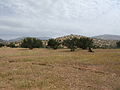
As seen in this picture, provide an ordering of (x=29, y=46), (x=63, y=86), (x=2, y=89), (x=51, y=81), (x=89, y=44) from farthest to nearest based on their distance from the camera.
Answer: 1. (x=29, y=46)
2. (x=89, y=44)
3. (x=51, y=81)
4. (x=63, y=86)
5. (x=2, y=89)

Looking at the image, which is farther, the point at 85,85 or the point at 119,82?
the point at 119,82

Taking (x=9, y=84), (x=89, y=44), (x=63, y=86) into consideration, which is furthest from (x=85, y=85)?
(x=89, y=44)

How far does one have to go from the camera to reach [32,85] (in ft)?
42.0

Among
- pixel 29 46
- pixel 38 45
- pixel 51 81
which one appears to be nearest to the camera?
pixel 51 81

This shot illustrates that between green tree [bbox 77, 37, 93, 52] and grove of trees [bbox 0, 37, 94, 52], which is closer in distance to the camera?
grove of trees [bbox 0, 37, 94, 52]

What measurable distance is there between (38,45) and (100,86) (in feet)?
205

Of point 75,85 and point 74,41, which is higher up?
Answer: point 74,41

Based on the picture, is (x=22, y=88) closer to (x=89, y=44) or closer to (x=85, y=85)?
(x=85, y=85)

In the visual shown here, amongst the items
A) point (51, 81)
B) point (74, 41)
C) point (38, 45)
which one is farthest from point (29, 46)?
point (51, 81)

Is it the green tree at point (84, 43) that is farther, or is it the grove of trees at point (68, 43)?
the green tree at point (84, 43)

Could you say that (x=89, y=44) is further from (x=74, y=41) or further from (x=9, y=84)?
(x=9, y=84)

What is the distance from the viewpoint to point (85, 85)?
13281 millimetres

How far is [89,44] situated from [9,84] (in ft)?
172

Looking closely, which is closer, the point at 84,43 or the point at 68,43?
the point at 68,43
